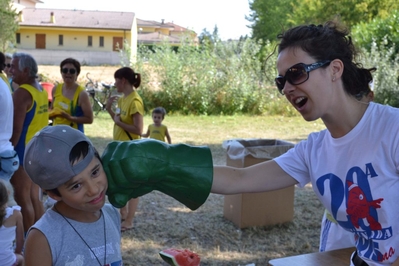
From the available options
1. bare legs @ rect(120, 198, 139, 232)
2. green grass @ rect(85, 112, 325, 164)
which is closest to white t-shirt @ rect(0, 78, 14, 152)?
bare legs @ rect(120, 198, 139, 232)

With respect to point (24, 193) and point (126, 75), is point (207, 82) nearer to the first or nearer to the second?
point (126, 75)

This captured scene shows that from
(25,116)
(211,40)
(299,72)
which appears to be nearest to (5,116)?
(25,116)

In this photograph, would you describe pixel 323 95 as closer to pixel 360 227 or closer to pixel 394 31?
pixel 360 227

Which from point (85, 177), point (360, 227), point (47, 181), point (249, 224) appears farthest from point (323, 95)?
point (249, 224)

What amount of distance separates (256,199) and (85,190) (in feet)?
12.4

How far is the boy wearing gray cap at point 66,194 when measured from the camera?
1.77 meters

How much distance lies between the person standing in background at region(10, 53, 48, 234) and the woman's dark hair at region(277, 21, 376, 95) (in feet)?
10.3

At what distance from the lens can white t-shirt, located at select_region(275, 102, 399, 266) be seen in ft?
5.90

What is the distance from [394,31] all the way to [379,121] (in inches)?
608

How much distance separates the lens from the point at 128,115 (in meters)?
5.09

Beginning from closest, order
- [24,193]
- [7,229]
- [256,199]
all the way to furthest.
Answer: [7,229], [24,193], [256,199]

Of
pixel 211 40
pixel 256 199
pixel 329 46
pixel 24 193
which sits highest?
pixel 211 40

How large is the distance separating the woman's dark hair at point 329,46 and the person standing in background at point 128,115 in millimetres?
3150

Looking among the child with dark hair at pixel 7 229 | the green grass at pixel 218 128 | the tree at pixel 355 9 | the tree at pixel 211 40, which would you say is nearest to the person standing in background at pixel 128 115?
the child with dark hair at pixel 7 229
